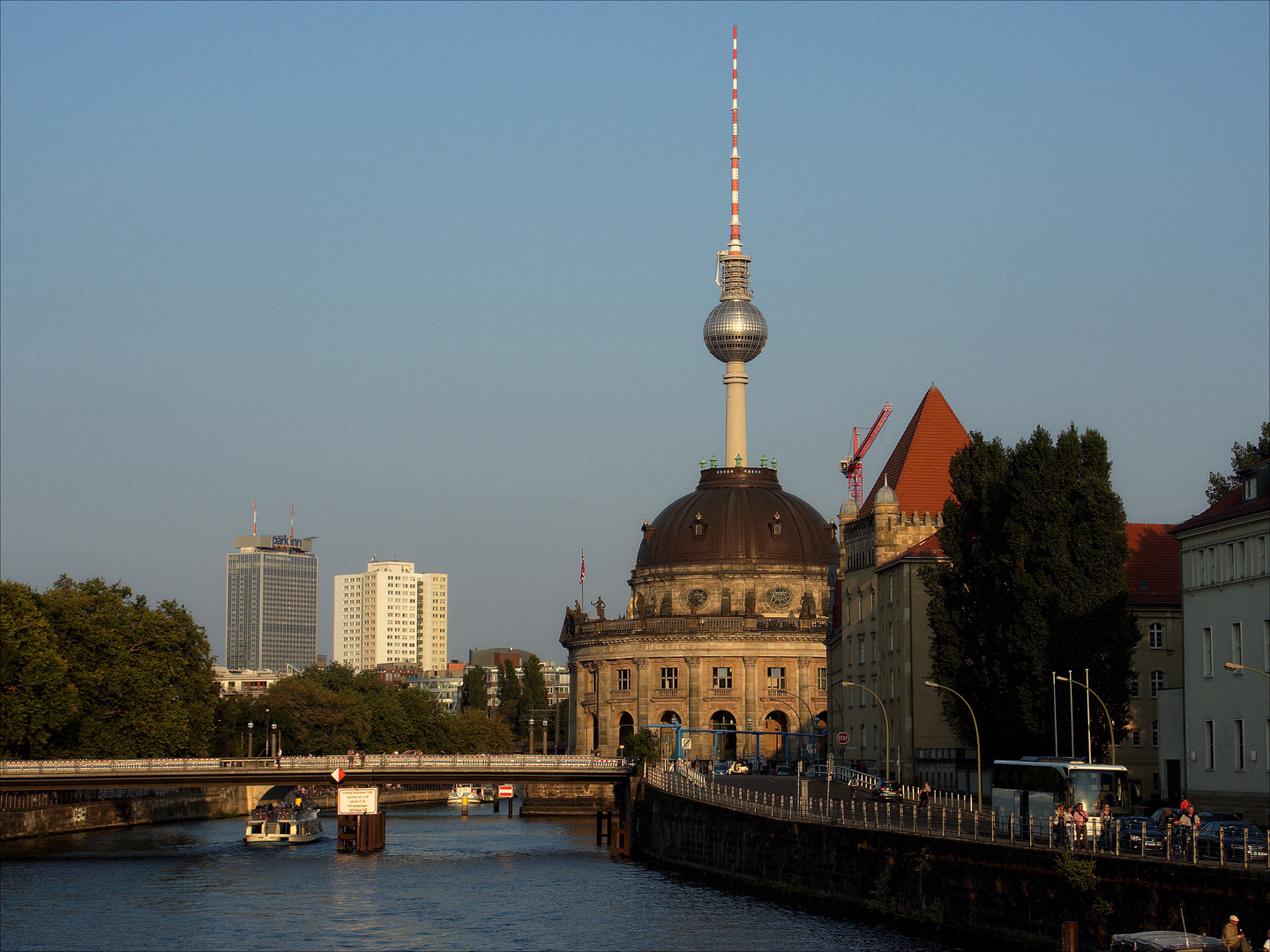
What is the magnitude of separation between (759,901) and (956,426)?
194 ft

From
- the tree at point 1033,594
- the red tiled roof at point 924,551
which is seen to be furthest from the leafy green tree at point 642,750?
the tree at point 1033,594

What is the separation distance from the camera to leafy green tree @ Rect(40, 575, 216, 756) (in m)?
111

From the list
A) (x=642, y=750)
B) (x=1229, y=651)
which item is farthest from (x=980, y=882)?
(x=642, y=750)

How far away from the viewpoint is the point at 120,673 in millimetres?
112562

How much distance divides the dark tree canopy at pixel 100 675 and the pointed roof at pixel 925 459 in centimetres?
4494

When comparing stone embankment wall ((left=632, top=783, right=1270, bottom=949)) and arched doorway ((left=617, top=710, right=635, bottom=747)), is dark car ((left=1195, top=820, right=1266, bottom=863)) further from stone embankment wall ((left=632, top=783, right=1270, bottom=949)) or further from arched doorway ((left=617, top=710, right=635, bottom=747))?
arched doorway ((left=617, top=710, right=635, bottom=747))

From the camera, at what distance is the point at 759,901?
220ft

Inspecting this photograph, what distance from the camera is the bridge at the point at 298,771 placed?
91750 mm

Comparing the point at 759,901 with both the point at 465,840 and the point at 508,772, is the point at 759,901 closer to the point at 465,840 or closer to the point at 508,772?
the point at 508,772

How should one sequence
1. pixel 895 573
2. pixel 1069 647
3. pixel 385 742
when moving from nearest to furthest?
pixel 1069 647 < pixel 895 573 < pixel 385 742

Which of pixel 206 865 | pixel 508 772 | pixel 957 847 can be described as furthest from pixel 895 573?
pixel 957 847

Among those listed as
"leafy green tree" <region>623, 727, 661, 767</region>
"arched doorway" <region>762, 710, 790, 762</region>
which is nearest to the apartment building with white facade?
"leafy green tree" <region>623, 727, 661, 767</region>

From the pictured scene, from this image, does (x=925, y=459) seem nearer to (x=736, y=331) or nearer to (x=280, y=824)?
(x=280, y=824)

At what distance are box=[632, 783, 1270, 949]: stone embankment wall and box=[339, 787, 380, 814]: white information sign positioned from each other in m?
27.5
